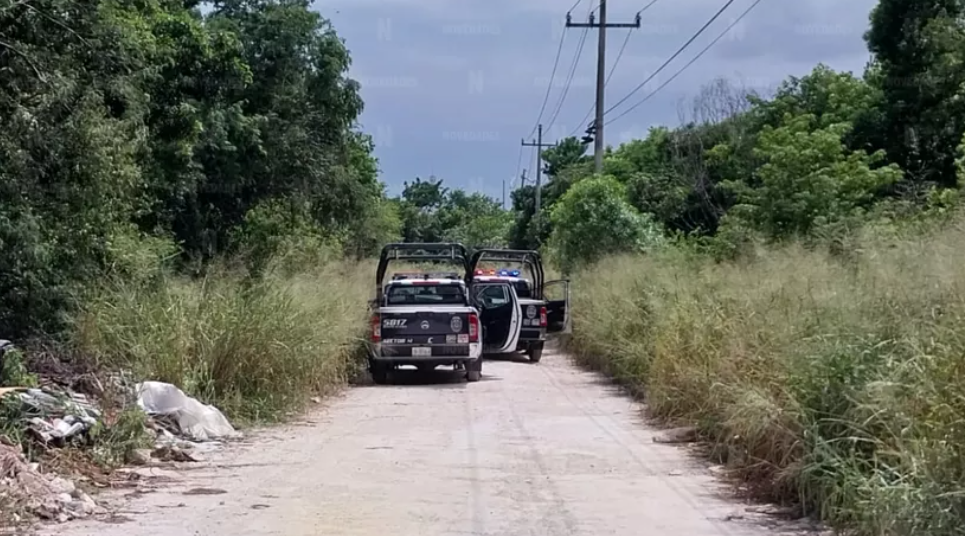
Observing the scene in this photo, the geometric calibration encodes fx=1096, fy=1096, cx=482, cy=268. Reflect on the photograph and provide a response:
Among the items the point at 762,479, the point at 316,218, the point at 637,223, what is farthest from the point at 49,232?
the point at 637,223

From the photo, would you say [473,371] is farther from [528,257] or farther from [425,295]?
[528,257]

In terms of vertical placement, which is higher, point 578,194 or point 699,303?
point 578,194

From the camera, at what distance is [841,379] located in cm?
846

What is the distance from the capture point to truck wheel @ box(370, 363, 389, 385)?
1917 cm

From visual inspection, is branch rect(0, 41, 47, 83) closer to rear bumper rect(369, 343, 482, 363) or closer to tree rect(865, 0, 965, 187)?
rear bumper rect(369, 343, 482, 363)

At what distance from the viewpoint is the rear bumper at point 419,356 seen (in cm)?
1869

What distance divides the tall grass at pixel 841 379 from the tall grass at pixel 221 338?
5026 millimetres

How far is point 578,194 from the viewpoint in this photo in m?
34.6

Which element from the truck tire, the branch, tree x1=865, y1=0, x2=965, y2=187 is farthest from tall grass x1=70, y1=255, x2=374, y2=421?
tree x1=865, y1=0, x2=965, y2=187

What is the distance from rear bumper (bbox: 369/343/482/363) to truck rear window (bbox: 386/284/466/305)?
1340mm

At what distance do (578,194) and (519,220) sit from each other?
35.1 meters

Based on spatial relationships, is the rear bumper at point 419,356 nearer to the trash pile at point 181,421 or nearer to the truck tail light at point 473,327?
the truck tail light at point 473,327

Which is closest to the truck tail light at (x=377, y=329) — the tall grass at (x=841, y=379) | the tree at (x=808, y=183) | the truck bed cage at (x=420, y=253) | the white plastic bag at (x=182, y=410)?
the truck bed cage at (x=420, y=253)

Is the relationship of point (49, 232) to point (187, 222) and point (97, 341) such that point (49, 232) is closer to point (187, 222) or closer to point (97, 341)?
point (97, 341)
